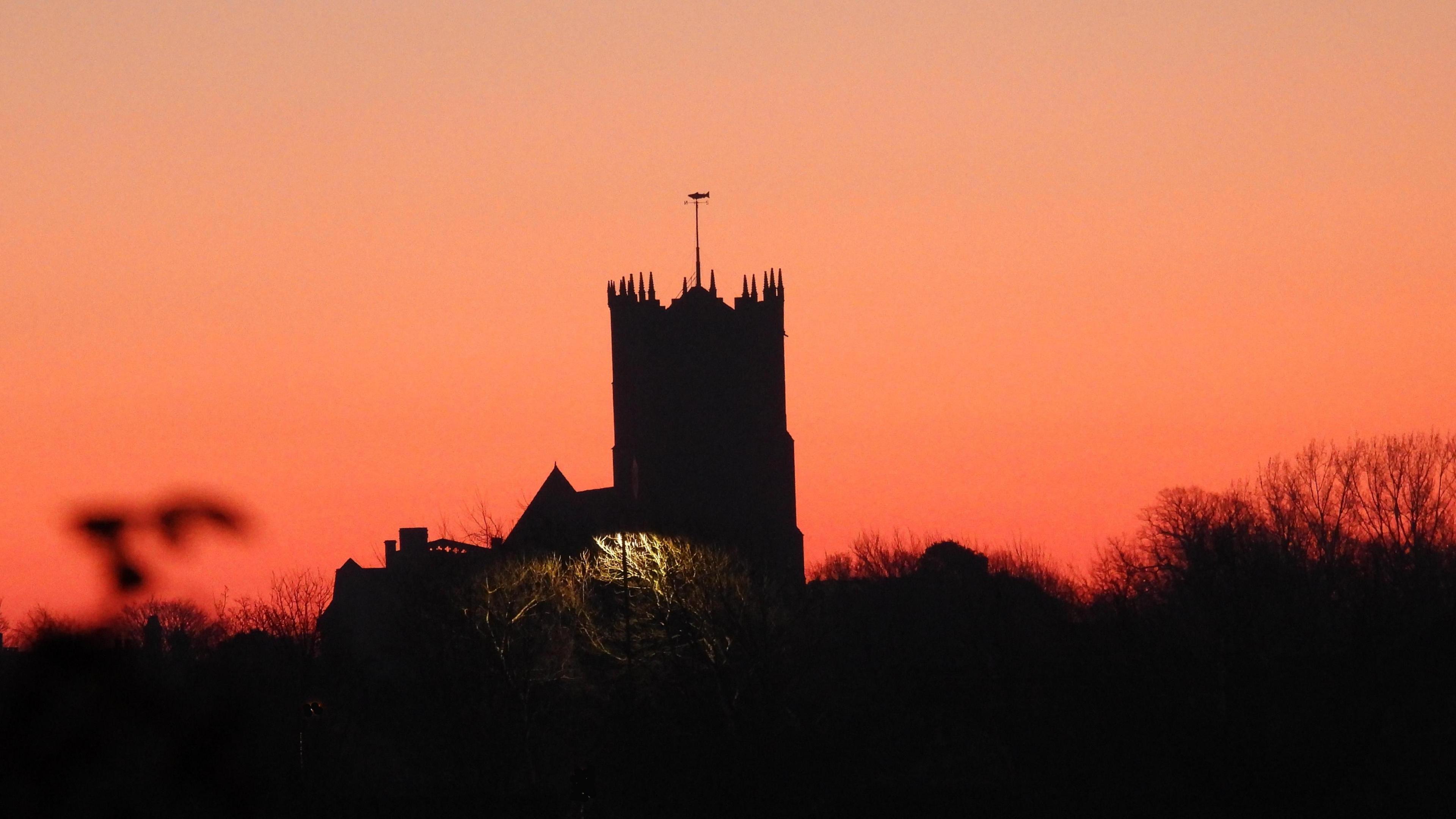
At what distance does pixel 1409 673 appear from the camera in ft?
188

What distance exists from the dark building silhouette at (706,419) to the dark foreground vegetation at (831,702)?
35.4 ft

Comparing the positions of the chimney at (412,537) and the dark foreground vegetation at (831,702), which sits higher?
the chimney at (412,537)

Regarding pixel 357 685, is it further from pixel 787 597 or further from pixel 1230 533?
pixel 1230 533

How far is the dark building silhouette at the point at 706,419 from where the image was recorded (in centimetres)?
8969

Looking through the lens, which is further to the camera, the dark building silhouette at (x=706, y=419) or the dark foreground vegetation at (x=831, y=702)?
the dark building silhouette at (x=706, y=419)

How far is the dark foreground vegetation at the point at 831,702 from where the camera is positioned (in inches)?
1911

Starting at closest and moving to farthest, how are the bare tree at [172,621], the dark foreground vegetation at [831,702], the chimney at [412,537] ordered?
the bare tree at [172,621] → the dark foreground vegetation at [831,702] → the chimney at [412,537]

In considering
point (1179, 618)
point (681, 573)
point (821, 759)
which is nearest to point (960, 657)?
point (1179, 618)

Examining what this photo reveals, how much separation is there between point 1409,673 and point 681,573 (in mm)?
23930

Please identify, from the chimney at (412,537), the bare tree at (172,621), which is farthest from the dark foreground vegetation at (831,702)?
the chimney at (412,537)

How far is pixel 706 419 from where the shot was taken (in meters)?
90.2

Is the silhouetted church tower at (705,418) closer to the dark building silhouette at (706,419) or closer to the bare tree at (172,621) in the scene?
the dark building silhouette at (706,419)

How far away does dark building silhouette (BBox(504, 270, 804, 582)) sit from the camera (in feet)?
294

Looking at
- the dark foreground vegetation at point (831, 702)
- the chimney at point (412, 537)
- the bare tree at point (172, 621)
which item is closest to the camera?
the bare tree at point (172, 621)
